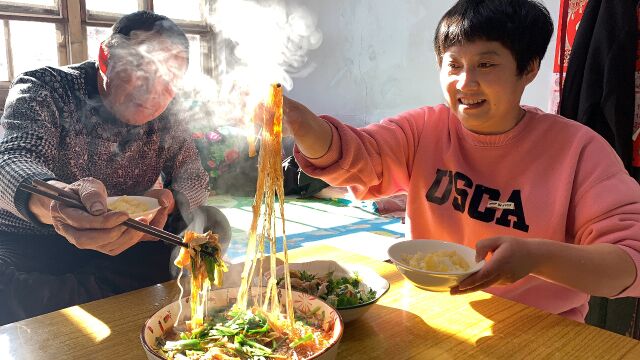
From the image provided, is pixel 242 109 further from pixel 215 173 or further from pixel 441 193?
pixel 215 173

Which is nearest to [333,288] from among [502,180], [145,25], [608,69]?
[502,180]

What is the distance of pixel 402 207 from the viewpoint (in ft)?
16.3

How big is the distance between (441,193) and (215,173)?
4071mm

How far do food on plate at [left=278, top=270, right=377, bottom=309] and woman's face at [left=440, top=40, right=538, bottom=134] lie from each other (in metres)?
0.69

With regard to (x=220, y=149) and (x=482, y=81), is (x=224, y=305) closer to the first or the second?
(x=482, y=81)

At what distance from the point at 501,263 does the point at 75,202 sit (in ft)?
3.56

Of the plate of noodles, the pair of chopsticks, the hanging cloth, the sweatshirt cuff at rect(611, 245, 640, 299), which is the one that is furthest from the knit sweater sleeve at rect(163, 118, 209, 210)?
the hanging cloth

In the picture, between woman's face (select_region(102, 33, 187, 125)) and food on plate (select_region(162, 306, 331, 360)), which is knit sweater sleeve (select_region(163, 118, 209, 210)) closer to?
woman's face (select_region(102, 33, 187, 125))

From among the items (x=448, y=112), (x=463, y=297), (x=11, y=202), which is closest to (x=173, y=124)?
(x=11, y=202)

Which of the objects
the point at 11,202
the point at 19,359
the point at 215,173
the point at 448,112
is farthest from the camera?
the point at 215,173

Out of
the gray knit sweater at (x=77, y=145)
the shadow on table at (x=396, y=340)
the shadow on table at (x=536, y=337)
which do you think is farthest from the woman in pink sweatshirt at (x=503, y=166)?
the gray knit sweater at (x=77, y=145)

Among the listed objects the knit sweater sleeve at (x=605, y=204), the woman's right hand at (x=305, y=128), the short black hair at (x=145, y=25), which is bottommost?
the knit sweater sleeve at (x=605, y=204)

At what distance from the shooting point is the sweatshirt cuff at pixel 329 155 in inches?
65.8

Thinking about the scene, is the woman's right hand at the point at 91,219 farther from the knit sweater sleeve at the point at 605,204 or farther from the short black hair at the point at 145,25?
the knit sweater sleeve at the point at 605,204
